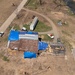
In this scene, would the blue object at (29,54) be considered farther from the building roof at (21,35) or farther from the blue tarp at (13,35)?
the blue tarp at (13,35)

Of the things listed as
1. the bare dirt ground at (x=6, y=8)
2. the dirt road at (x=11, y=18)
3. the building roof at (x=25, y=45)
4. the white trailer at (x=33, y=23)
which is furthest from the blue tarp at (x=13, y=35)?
the bare dirt ground at (x=6, y=8)

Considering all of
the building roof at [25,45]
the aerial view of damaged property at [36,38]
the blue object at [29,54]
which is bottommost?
the aerial view of damaged property at [36,38]

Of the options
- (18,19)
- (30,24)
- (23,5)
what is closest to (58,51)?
(30,24)

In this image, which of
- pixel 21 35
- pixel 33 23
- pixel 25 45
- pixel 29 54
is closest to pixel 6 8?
pixel 33 23

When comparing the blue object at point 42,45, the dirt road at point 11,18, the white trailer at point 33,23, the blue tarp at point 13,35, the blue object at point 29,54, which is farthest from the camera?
the dirt road at point 11,18

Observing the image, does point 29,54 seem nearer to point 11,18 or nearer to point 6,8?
point 11,18

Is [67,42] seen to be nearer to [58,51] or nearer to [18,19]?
[58,51]

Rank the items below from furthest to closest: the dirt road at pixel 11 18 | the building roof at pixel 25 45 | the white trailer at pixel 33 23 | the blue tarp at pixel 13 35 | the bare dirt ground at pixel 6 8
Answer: the bare dirt ground at pixel 6 8, the dirt road at pixel 11 18, the white trailer at pixel 33 23, the blue tarp at pixel 13 35, the building roof at pixel 25 45

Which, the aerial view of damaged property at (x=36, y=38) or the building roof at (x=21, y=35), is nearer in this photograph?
the aerial view of damaged property at (x=36, y=38)

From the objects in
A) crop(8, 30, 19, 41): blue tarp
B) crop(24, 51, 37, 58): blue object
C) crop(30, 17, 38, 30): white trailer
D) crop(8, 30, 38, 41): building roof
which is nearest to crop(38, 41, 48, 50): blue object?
crop(8, 30, 38, 41): building roof
